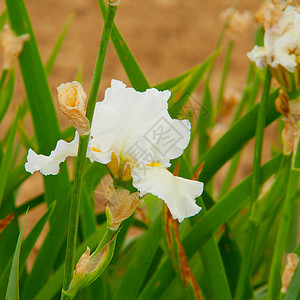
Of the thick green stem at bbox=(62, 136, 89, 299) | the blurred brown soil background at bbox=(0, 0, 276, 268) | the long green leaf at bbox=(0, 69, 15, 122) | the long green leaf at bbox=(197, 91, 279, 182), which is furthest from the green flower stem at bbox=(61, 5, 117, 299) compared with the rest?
the blurred brown soil background at bbox=(0, 0, 276, 268)

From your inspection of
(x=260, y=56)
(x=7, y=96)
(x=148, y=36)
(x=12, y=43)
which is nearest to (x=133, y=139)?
(x=260, y=56)

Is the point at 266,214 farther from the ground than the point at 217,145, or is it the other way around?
the point at 217,145

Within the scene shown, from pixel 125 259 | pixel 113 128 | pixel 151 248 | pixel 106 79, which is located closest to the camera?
pixel 113 128

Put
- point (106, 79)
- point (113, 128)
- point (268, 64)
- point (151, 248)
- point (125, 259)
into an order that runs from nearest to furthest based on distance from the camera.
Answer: point (113, 128), point (268, 64), point (151, 248), point (125, 259), point (106, 79)

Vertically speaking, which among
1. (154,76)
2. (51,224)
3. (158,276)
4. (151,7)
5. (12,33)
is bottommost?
(158,276)

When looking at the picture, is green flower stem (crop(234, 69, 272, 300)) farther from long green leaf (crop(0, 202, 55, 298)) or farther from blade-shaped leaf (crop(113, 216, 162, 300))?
long green leaf (crop(0, 202, 55, 298))

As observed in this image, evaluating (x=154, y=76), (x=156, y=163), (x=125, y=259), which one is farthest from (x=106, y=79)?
(x=156, y=163)

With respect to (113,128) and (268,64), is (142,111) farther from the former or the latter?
(268,64)

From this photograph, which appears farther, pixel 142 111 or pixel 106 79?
pixel 106 79
